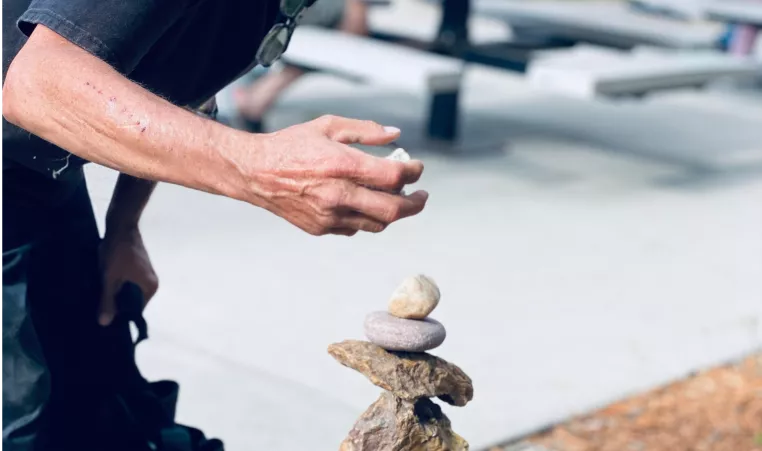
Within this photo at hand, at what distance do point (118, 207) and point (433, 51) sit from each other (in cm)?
493

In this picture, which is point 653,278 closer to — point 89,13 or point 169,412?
point 169,412

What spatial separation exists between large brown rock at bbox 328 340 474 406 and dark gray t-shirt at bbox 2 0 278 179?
1.65 ft

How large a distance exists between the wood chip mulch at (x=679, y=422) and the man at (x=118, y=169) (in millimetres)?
1315

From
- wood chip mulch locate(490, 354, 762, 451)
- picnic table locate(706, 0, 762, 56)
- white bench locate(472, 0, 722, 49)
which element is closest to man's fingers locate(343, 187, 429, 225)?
wood chip mulch locate(490, 354, 762, 451)

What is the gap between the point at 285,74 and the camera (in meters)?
6.25

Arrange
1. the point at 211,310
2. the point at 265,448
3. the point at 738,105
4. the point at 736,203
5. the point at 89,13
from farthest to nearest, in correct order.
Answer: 1. the point at 738,105
2. the point at 736,203
3. the point at 211,310
4. the point at 265,448
5. the point at 89,13

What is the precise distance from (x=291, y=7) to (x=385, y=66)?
3.78m

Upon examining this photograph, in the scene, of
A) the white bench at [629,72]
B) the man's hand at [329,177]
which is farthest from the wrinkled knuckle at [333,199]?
the white bench at [629,72]

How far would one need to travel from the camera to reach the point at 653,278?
14.8ft

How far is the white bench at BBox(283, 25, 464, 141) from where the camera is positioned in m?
5.41

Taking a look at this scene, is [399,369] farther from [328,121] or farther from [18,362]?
[18,362]

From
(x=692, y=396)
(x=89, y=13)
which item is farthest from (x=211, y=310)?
(x=89, y=13)

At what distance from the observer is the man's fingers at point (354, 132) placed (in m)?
1.35

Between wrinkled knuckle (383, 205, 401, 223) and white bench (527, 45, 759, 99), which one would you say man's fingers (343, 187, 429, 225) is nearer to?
wrinkled knuckle (383, 205, 401, 223)
